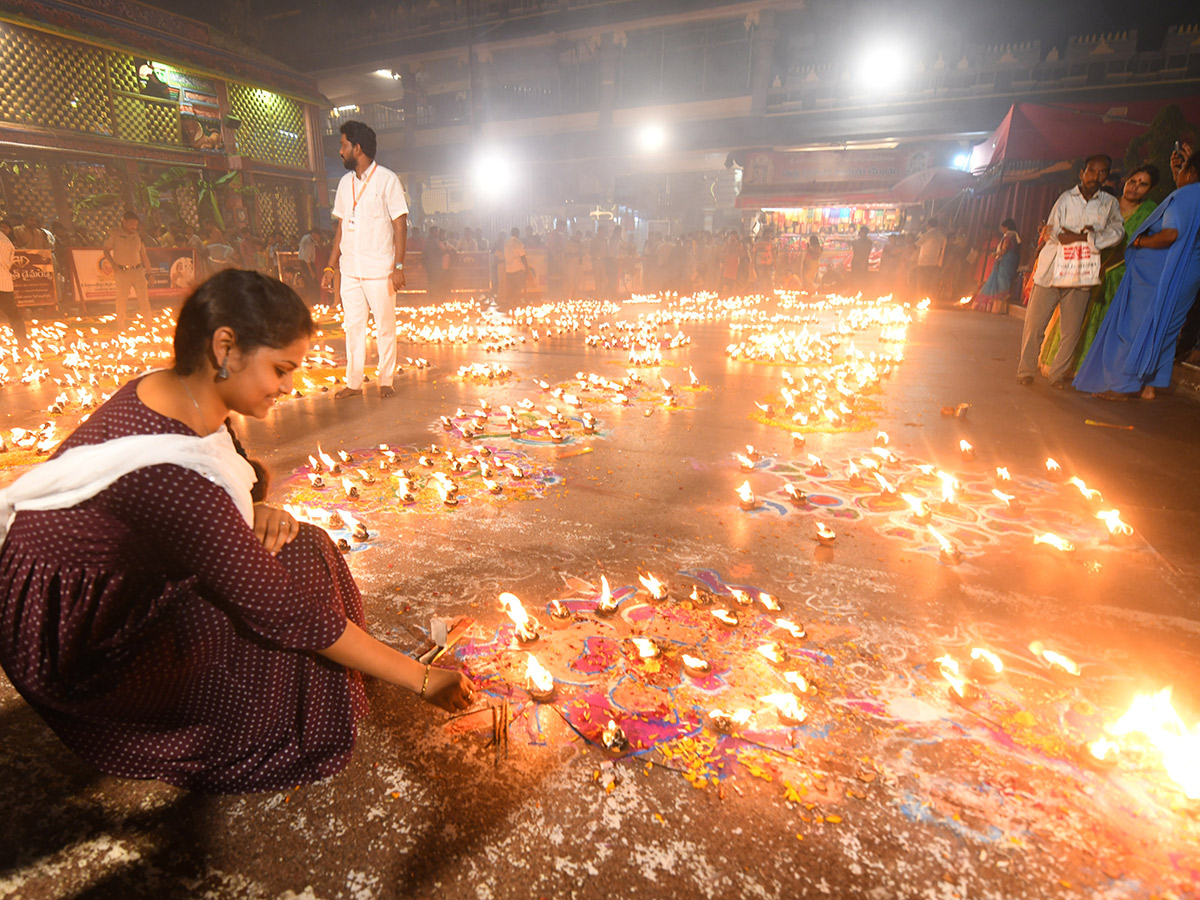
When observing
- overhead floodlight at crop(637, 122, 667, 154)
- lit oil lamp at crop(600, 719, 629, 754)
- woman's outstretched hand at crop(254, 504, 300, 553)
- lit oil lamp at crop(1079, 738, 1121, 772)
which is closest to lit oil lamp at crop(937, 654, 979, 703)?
lit oil lamp at crop(1079, 738, 1121, 772)

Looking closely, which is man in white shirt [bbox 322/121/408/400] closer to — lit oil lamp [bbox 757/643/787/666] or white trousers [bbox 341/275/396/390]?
white trousers [bbox 341/275/396/390]

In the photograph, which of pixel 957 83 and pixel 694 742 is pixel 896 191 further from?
pixel 694 742

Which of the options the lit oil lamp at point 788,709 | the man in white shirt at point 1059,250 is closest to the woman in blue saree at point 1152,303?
the man in white shirt at point 1059,250

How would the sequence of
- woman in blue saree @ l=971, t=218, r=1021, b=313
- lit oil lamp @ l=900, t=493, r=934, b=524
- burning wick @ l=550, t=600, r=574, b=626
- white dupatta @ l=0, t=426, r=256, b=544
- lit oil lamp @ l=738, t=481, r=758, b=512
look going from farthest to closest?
woman in blue saree @ l=971, t=218, r=1021, b=313 < lit oil lamp @ l=738, t=481, r=758, b=512 < lit oil lamp @ l=900, t=493, r=934, b=524 < burning wick @ l=550, t=600, r=574, b=626 < white dupatta @ l=0, t=426, r=256, b=544

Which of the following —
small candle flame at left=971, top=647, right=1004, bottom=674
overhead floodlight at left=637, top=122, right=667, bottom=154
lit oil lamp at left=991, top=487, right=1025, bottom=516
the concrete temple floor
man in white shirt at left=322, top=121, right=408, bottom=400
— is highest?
overhead floodlight at left=637, top=122, right=667, bottom=154

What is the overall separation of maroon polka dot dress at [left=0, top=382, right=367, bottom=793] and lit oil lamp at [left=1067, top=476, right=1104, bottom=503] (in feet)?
15.3

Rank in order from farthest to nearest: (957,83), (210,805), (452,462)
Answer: (957,83) < (452,462) < (210,805)

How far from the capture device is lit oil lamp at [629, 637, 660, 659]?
2.62 m

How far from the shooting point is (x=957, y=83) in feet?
67.8

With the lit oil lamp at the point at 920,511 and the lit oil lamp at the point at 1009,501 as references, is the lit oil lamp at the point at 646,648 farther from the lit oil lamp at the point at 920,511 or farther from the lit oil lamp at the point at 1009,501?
the lit oil lamp at the point at 1009,501

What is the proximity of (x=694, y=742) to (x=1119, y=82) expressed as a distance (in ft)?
82.4

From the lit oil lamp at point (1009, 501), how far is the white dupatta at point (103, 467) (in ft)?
14.4

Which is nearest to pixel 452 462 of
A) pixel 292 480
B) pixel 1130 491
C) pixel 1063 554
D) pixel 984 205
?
pixel 292 480

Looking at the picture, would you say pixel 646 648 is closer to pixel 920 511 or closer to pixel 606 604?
pixel 606 604
